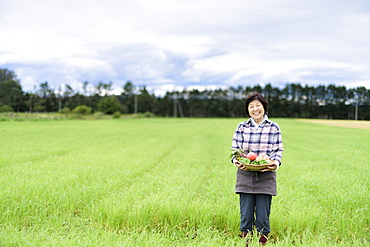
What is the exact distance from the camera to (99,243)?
3674mm

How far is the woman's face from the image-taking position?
3650mm

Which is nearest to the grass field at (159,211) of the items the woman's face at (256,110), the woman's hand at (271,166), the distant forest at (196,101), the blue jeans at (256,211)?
the blue jeans at (256,211)

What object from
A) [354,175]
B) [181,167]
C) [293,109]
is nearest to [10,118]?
[181,167]

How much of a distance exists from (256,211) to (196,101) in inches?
4095

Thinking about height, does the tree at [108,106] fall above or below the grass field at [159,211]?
above

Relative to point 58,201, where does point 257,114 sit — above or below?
above

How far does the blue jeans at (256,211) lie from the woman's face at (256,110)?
1.12m

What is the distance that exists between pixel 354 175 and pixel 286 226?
4.83 meters

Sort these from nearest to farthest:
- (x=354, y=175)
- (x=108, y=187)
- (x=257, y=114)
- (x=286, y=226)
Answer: (x=257, y=114) → (x=286, y=226) → (x=108, y=187) → (x=354, y=175)

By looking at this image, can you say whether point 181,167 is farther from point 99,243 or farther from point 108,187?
point 99,243

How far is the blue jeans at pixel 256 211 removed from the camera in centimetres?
373

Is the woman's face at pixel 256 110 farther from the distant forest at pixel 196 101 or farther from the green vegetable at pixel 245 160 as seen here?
the distant forest at pixel 196 101

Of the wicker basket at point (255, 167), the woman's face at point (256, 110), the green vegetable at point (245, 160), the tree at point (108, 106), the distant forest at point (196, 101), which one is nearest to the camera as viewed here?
the wicker basket at point (255, 167)

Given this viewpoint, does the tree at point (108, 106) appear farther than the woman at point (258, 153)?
Yes
